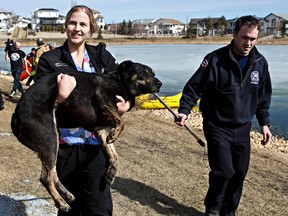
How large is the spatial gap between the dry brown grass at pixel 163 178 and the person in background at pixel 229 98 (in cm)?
99

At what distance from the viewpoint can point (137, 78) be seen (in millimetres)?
3199

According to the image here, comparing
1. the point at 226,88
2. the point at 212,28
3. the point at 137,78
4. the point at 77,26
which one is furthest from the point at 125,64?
the point at 212,28

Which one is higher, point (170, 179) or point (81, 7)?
point (81, 7)

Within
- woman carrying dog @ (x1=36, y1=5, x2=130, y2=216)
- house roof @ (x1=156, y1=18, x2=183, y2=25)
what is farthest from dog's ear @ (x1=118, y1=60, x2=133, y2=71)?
house roof @ (x1=156, y1=18, x2=183, y2=25)

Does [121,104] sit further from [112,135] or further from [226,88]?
[226,88]

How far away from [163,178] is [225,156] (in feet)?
6.67

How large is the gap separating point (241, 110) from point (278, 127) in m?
9.33

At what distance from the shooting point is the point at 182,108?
15.2 feet

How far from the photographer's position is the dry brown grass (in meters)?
5.46

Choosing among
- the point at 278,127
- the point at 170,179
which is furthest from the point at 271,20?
the point at 170,179

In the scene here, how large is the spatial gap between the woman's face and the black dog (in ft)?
1.06

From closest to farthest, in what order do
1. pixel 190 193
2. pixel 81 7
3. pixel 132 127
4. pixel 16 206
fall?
pixel 81 7 → pixel 16 206 → pixel 190 193 → pixel 132 127

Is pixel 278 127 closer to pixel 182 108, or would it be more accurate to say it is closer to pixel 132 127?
pixel 132 127

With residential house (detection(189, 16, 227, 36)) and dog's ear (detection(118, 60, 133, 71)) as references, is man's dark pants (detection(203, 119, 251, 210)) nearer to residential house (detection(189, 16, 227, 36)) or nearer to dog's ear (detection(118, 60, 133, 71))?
dog's ear (detection(118, 60, 133, 71))
